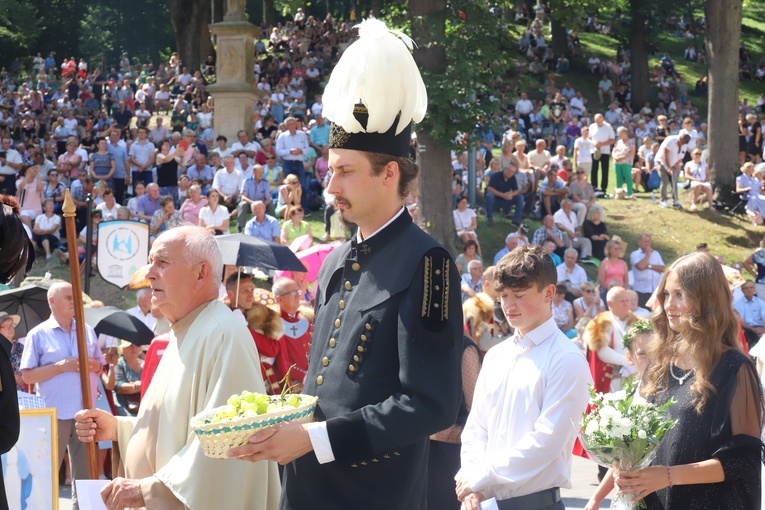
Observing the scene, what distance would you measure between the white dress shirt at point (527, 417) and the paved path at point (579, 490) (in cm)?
443

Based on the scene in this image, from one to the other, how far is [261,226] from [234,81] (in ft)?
28.3

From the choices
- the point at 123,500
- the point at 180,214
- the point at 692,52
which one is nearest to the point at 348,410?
the point at 123,500

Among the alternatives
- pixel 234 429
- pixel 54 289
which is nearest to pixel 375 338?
pixel 234 429

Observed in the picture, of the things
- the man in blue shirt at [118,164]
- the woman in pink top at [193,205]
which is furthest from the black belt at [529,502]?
the man in blue shirt at [118,164]

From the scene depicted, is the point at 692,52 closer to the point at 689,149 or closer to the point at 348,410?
the point at 689,149

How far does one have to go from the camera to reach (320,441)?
313 cm

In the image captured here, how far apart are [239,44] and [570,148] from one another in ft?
32.4

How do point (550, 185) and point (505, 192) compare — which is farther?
point (550, 185)

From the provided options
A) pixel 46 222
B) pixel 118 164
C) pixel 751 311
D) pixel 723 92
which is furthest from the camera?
pixel 723 92

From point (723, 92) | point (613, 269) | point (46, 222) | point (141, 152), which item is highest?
point (723, 92)

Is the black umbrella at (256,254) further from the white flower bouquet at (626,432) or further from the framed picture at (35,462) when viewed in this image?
the white flower bouquet at (626,432)

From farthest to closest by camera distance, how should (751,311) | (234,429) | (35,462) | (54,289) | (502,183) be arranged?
1. (502,183)
2. (751,311)
3. (54,289)
4. (35,462)
5. (234,429)

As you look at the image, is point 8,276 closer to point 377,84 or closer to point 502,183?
point 377,84

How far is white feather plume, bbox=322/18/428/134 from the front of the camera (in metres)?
3.38
